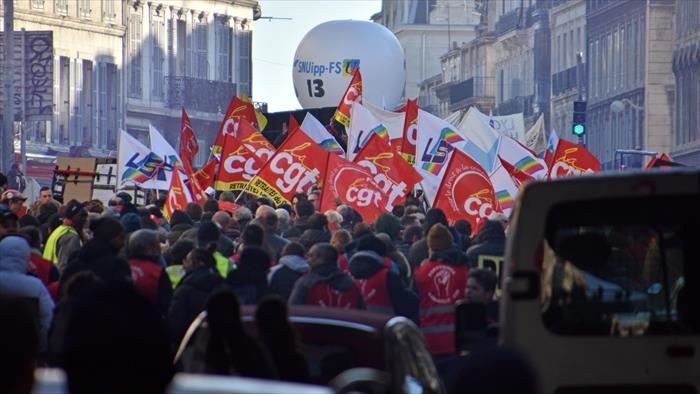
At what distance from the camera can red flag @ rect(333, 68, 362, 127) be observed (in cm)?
3055

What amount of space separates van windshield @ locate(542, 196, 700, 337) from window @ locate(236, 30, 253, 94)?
3163 inches

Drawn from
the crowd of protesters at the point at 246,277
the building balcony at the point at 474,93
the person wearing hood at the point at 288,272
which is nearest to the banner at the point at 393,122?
the crowd of protesters at the point at 246,277

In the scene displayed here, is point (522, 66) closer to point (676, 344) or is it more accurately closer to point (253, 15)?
point (253, 15)

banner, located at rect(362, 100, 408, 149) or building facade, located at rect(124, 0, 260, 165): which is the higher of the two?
building facade, located at rect(124, 0, 260, 165)

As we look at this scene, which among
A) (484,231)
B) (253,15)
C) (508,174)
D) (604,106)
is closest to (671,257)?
(484,231)

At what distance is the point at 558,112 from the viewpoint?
308 ft

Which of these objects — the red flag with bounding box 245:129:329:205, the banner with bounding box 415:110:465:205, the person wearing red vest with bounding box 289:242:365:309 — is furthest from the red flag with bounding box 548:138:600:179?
the person wearing red vest with bounding box 289:242:365:309

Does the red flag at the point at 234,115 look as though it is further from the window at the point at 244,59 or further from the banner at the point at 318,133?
the window at the point at 244,59

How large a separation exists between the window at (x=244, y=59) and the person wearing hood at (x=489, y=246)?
241 feet

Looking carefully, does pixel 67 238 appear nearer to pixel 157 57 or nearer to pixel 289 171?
pixel 289 171

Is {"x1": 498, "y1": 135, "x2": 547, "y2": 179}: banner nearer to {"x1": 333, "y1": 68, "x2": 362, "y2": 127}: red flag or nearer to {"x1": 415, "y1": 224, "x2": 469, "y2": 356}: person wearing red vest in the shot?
{"x1": 333, "y1": 68, "x2": 362, "y2": 127}: red flag

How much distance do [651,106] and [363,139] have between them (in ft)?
176

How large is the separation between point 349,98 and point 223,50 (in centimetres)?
5878

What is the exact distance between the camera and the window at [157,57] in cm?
8219
